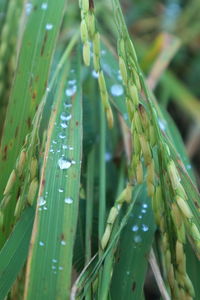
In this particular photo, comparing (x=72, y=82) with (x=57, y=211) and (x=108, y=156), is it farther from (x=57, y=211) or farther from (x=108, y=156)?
(x=57, y=211)

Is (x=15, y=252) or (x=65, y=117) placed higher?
(x=65, y=117)

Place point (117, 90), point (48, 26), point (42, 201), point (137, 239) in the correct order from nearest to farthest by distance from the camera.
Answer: point (42, 201), point (137, 239), point (48, 26), point (117, 90)

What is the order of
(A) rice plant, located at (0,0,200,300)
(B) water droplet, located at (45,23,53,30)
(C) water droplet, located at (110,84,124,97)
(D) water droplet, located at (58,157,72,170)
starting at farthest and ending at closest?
(C) water droplet, located at (110,84,124,97), (B) water droplet, located at (45,23,53,30), (D) water droplet, located at (58,157,72,170), (A) rice plant, located at (0,0,200,300)

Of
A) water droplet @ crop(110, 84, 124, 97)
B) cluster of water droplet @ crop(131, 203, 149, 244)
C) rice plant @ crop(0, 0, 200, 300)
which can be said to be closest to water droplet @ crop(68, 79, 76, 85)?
rice plant @ crop(0, 0, 200, 300)

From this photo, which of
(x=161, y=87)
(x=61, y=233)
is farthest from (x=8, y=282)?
(x=161, y=87)

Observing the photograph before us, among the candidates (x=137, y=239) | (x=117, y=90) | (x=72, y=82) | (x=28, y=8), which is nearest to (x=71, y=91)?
(x=72, y=82)

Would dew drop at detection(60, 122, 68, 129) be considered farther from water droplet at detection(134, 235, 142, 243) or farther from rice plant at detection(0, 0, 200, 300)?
water droplet at detection(134, 235, 142, 243)

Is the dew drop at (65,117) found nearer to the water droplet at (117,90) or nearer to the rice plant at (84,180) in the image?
the rice plant at (84,180)
